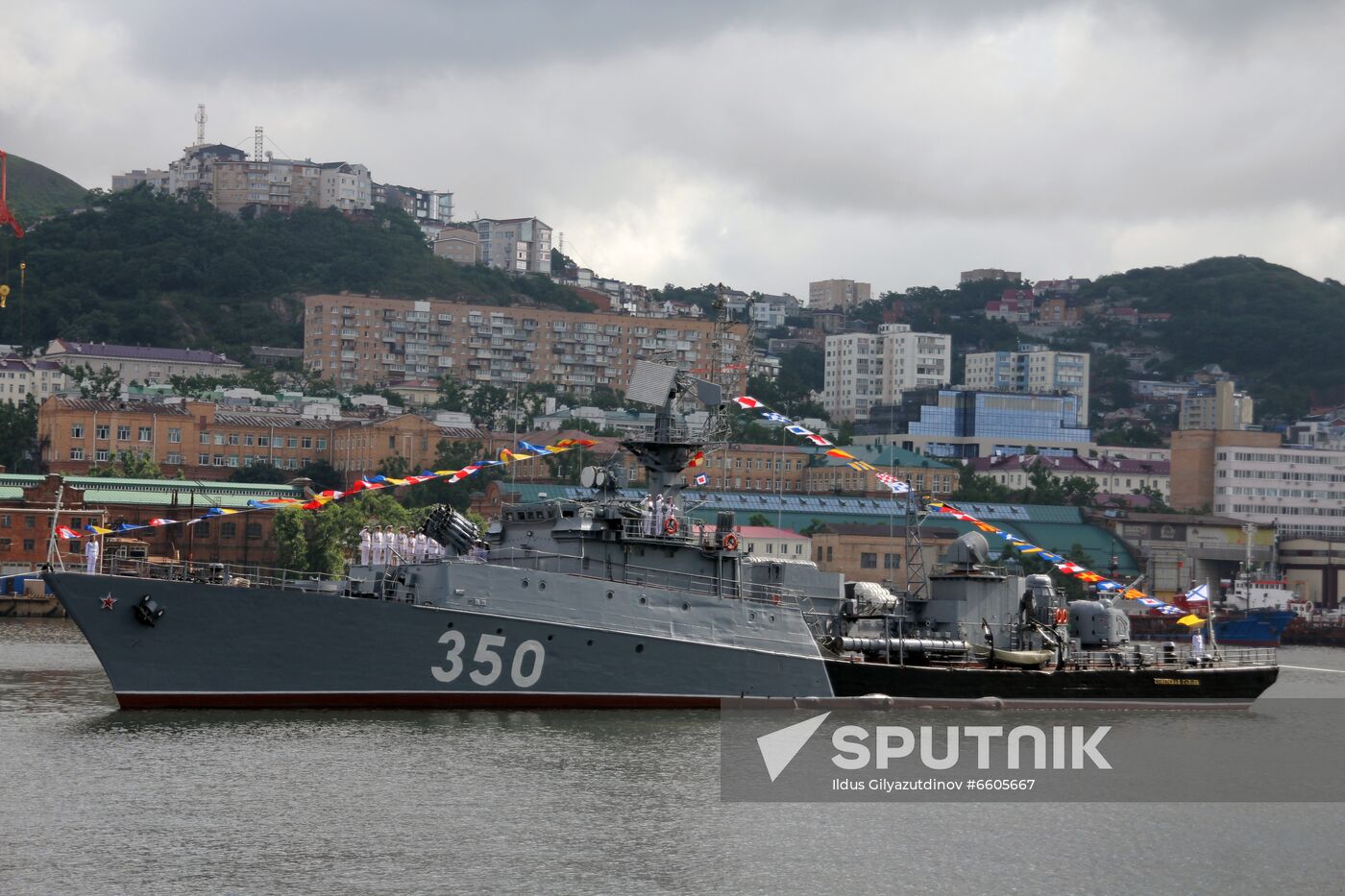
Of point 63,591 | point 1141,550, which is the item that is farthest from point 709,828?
point 1141,550

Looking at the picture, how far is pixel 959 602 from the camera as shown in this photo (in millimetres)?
43875

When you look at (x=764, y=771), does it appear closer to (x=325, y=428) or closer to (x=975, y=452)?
(x=325, y=428)

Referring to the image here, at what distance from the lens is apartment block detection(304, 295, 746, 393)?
511 ft

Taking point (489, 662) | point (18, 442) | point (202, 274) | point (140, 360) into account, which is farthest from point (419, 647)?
point (202, 274)

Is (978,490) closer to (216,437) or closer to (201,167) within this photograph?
(216,437)

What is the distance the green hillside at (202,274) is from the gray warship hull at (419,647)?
117m

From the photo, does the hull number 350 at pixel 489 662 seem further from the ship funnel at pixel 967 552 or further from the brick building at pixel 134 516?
the brick building at pixel 134 516

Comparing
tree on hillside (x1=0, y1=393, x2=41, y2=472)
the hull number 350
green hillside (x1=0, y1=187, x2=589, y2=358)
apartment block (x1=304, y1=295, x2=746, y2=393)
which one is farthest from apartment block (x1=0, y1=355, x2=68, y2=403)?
the hull number 350

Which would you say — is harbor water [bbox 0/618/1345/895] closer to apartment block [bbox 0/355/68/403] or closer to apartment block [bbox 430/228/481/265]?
apartment block [bbox 0/355/68/403]

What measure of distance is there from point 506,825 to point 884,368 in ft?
564

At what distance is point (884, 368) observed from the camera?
646 feet

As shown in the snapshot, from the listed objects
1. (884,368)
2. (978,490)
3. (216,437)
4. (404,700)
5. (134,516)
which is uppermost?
(884,368)

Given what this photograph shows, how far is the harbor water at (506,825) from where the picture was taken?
24.8 m

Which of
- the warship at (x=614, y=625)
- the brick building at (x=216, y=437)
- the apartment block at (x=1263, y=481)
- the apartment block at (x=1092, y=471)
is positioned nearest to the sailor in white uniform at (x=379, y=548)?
the warship at (x=614, y=625)
